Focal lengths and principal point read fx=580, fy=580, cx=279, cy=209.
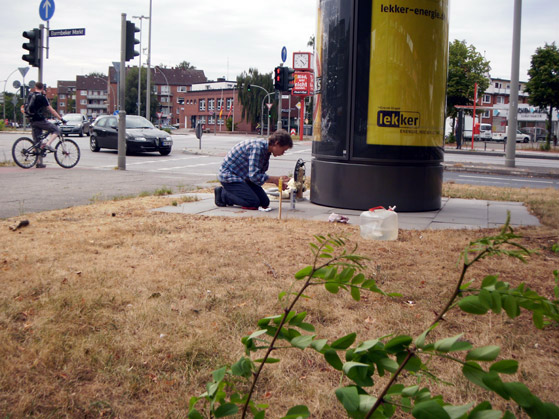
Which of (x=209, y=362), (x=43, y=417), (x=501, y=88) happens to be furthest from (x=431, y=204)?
(x=501, y=88)

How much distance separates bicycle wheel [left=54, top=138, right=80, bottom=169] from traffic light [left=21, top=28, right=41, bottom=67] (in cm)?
265

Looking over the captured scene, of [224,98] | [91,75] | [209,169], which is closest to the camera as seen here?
[209,169]

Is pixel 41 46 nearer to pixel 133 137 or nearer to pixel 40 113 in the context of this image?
pixel 40 113

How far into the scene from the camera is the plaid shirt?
825 centimetres

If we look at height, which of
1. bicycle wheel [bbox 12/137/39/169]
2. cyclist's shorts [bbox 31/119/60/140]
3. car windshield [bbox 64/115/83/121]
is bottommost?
bicycle wheel [bbox 12/137/39/169]

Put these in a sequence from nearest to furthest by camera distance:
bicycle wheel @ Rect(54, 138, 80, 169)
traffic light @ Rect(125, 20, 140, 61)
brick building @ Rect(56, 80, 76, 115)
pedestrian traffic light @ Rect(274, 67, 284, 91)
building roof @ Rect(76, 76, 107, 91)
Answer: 1. bicycle wheel @ Rect(54, 138, 80, 169)
2. traffic light @ Rect(125, 20, 140, 61)
3. pedestrian traffic light @ Rect(274, 67, 284, 91)
4. building roof @ Rect(76, 76, 107, 91)
5. brick building @ Rect(56, 80, 76, 115)

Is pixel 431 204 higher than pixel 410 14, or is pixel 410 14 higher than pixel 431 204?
pixel 410 14

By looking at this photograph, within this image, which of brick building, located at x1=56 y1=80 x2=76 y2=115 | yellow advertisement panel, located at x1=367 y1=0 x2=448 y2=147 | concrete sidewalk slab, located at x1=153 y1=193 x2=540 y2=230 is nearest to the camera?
concrete sidewalk slab, located at x1=153 y1=193 x2=540 y2=230

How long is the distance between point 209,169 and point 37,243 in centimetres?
1213

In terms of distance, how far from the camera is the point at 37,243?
5418mm

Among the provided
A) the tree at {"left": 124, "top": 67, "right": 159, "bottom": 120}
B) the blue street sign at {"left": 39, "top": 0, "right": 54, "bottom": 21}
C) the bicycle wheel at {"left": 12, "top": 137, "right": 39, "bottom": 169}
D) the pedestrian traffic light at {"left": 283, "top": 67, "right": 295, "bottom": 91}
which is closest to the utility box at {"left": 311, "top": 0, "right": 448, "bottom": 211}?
the bicycle wheel at {"left": 12, "top": 137, "right": 39, "bottom": 169}

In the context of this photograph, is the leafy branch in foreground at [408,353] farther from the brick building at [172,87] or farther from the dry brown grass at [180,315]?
the brick building at [172,87]

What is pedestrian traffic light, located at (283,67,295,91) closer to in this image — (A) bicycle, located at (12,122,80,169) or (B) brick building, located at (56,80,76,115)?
(A) bicycle, located at (12,122,80,169)

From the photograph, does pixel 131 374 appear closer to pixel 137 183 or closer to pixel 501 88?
pixel 137 183
